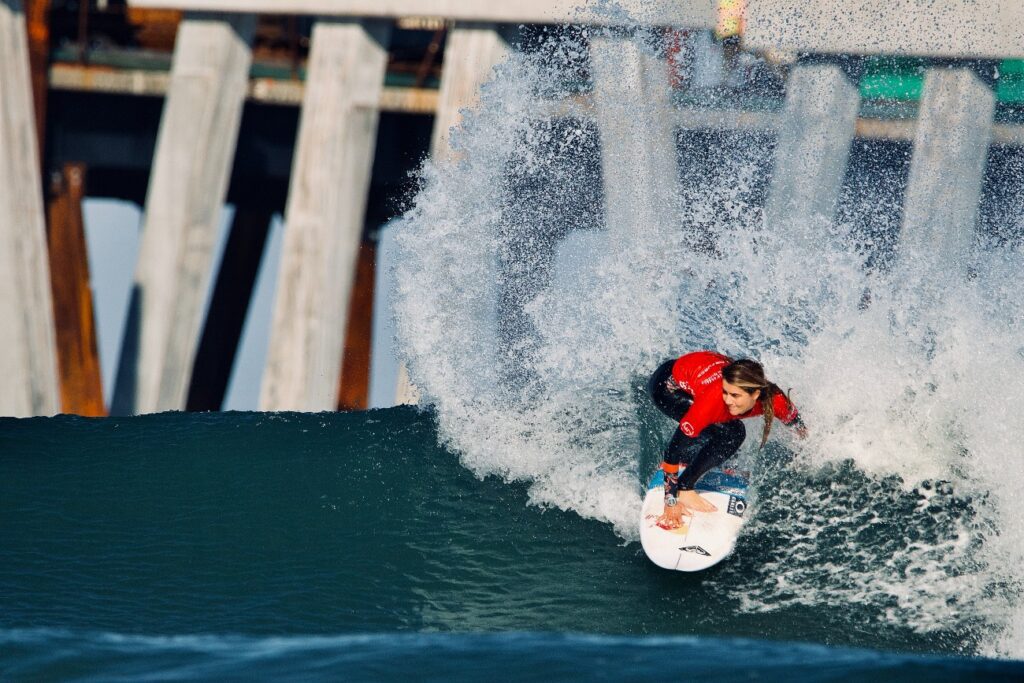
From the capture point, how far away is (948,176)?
15039 millimetres

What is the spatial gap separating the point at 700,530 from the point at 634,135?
8738 mm

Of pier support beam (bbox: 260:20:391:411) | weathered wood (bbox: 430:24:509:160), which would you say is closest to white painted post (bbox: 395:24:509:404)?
weathered wood (bbox: 430:24:509:160)

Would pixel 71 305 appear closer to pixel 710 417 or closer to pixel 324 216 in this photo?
pixel 324 216

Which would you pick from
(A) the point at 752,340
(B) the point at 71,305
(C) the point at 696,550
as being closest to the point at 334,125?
(B) the point at 71,305

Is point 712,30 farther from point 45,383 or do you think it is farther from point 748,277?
point 45,383

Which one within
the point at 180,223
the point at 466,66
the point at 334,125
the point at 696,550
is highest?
the point at 466,66

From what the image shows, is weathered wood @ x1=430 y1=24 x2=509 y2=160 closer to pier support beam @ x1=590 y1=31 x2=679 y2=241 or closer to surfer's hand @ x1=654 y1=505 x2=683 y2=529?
pier support beam @ x1=590 y1=31 x2=679 y2=241

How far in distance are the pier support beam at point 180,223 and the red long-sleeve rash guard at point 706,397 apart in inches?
401

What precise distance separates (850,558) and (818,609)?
652 mm

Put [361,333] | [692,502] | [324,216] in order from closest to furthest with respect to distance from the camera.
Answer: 1. [692,502]
2. [324,216]
3. [361,333]

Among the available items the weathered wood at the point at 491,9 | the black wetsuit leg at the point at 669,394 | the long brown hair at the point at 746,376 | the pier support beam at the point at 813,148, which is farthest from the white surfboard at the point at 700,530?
the weathered wood at the point at 491,9

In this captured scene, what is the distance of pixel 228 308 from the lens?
2044cm

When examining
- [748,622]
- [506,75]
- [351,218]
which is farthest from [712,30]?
[748,622]

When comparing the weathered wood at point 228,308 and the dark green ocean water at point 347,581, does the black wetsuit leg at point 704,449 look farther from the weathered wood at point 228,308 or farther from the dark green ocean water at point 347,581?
the weathered wood at point 228,308
